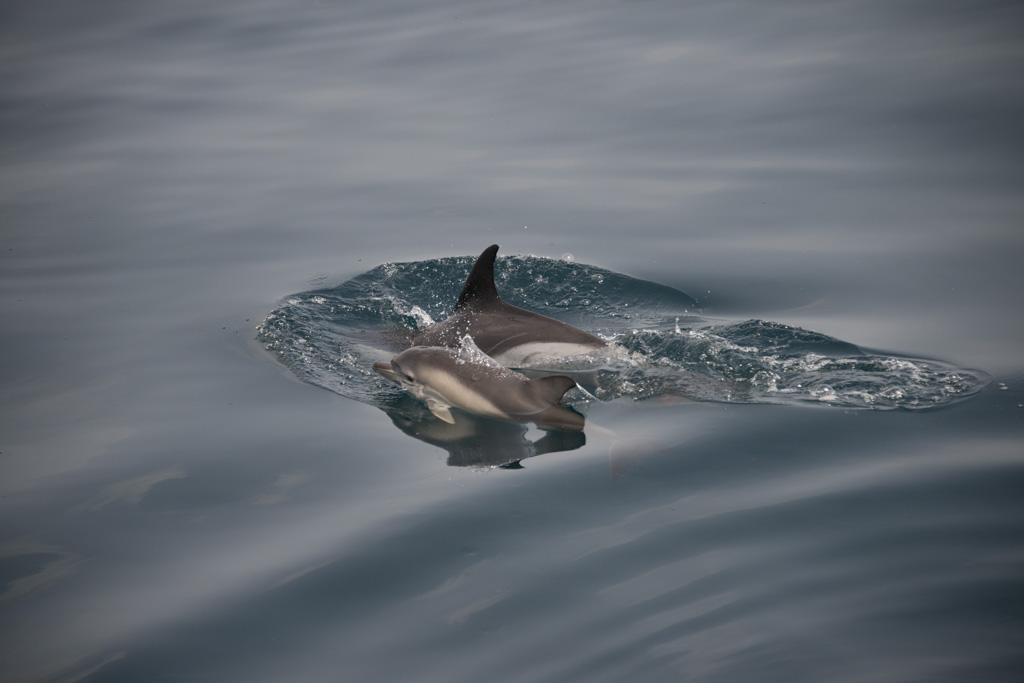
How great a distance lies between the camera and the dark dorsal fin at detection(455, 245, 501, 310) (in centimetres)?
851

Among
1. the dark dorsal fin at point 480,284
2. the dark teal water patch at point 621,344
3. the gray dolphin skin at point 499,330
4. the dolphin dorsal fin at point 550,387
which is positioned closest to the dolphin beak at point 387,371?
the dark teal water patch at point 621,344

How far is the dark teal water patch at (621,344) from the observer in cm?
738

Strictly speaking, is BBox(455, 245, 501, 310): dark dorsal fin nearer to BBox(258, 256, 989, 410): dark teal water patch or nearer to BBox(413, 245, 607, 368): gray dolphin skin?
BBox(413, 245, 607, 368): gray dolphin skin

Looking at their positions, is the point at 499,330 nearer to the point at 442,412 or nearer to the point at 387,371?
the point at 387,371

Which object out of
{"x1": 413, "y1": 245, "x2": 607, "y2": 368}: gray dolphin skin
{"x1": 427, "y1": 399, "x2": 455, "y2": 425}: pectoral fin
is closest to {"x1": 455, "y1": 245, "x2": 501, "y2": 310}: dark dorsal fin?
{"x1": 413, "y1": 245, "x2": 607, "y2": 368}: gray dolphin skin

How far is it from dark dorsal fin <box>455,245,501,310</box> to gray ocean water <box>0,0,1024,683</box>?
882 millimetres

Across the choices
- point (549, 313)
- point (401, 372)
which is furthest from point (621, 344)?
point (401, 372)

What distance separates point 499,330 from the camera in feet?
27.9

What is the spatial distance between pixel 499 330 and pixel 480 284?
0.48m

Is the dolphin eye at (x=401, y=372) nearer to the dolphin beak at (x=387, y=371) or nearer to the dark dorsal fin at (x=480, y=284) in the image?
the dolphin beak at (x=387, y=371)

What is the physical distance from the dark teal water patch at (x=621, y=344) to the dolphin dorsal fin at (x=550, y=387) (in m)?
0.65

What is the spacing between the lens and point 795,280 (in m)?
9.49

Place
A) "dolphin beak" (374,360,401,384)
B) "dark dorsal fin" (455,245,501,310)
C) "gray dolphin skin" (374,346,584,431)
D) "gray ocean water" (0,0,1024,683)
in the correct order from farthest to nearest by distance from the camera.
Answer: "dark dorsal fin" (455,245,501,310) < "dolphin beak" (374,360,401,384) < "gray dolphin skin" (374,346,584,431) < "gray ocean water" (0,0,1024,683)

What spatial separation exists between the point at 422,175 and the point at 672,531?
837cm
